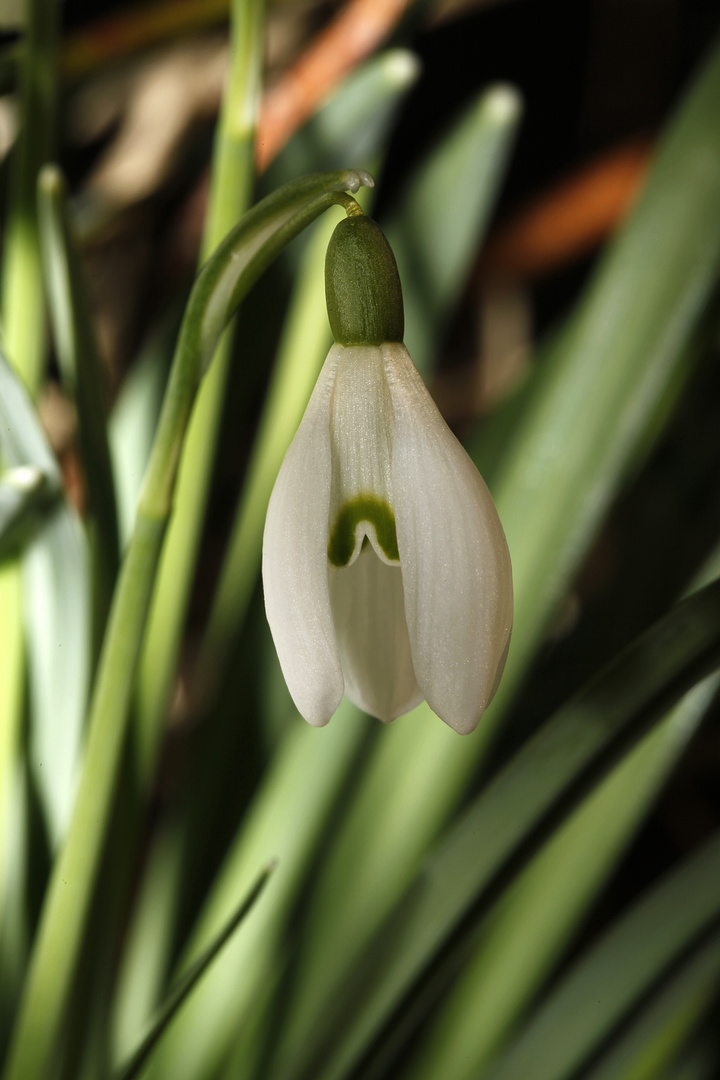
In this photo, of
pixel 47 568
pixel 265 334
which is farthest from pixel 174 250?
pixel 47 568

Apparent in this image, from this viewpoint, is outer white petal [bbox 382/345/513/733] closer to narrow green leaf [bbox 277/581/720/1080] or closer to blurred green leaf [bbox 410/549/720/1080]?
narrow green leaf [bbox 277/581/720/1080]

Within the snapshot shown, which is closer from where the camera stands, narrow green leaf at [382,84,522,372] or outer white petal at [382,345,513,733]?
outer white petal at [382,345,513,733]

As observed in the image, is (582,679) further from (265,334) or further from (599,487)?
(265,334)

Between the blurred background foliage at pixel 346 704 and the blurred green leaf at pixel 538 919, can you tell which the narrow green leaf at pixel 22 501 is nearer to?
the blurred background foliage at pixel 346 704

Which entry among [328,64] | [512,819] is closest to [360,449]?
[512,819]

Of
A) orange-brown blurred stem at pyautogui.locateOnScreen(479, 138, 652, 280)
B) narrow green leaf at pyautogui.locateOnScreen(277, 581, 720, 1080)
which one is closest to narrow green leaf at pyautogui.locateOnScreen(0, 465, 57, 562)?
narrow green leaf at pyautogui.locateOnScreen(277, 581, 720, 1080)

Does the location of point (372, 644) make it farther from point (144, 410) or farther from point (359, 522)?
point (144, 410)
